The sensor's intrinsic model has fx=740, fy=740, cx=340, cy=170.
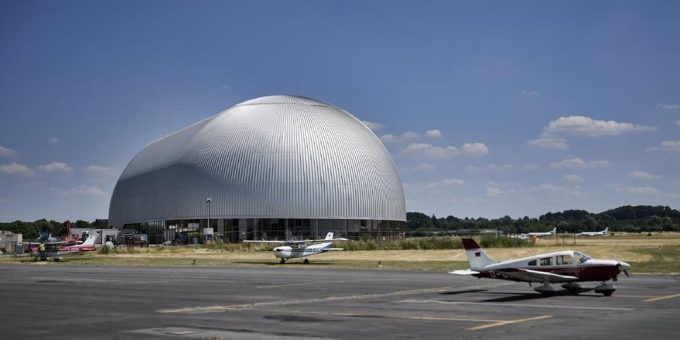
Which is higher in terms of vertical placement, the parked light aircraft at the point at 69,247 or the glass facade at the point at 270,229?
the glass facade at the point at 270,229

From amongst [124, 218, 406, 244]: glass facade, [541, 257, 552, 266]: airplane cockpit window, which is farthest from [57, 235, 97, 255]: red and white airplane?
[541, 257, 552, 266]: airplane cockpit window

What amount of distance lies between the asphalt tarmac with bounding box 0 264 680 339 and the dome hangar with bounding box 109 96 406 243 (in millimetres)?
84470

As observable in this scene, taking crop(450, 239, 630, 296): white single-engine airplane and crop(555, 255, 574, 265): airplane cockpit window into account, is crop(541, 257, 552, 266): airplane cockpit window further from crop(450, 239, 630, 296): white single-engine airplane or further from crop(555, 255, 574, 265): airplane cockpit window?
crop(555, 255, 574, 265): airplane cockpit window

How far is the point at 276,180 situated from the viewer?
411 feet

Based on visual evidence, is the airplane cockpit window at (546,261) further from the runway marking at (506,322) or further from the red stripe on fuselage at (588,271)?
the runway marking at (506,322)

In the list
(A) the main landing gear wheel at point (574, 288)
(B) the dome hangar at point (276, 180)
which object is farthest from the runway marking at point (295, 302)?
(B) the dome hangar at point (276, 180)

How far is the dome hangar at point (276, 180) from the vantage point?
410 feet

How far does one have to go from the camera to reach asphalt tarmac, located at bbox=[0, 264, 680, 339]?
19234 millimetres

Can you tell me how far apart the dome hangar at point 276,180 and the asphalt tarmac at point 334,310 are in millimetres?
84470

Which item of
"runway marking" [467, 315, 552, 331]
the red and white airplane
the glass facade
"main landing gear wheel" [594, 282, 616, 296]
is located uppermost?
the glass facade

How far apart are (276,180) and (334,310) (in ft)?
330

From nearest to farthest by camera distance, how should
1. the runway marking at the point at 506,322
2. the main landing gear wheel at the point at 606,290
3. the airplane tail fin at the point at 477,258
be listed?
the runway marking at the point at 506,322
the main landing gear wheel at the point at 606,290
the airplane tail fin at the point at 477,258

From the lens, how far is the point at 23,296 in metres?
31.8

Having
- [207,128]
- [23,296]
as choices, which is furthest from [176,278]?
[207,128]
